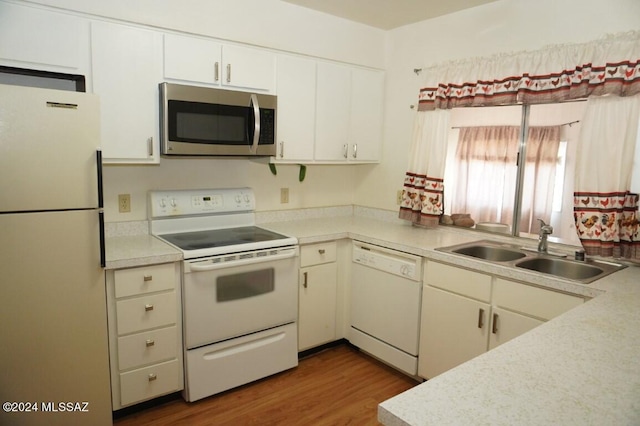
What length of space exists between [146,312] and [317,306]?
1.20 meters

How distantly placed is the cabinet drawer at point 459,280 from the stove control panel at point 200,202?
4.55ft

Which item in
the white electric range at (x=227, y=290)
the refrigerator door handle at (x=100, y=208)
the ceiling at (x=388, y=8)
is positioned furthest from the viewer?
the ceiling at (x=388, y=8)

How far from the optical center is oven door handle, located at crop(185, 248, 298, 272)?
247cm

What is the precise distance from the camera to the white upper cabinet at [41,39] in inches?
83.9

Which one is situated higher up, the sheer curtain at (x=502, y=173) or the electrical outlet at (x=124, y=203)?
the sheer curtain at (x=502, y=173)

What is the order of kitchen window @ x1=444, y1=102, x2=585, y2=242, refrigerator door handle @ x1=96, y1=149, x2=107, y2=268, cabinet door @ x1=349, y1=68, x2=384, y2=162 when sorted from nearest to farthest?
refrigerator door handle @ x1=96, y1=149, x2=107, y2=268
kitchen window @ x1=444, y1=102, x2=585, y2=242
cabinet door @ x1=349, y1=68, x2=384, y2=162

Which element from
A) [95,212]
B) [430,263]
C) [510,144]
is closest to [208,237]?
[95,212]

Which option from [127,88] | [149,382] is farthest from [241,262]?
[127,88]

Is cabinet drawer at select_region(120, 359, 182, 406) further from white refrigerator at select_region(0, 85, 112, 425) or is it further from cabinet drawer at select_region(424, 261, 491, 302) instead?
cabinet drawer at select_region(424, 261, 491, 302)

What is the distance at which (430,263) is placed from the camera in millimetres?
2715

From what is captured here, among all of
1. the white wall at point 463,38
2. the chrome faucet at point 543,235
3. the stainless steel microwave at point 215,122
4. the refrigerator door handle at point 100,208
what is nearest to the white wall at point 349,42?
the white wall at point 463,38

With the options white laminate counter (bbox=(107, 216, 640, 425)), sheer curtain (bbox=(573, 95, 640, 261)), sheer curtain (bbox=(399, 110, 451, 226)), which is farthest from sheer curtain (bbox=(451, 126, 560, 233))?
white laminate counter (bbox=(107, 216, 640, 425))

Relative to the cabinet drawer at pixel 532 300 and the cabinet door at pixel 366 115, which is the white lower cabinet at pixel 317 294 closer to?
the cabinet door at pixel 366 115

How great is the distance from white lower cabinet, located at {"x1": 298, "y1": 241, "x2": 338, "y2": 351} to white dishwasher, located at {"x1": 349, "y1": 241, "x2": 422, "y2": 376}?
0.55 feet
